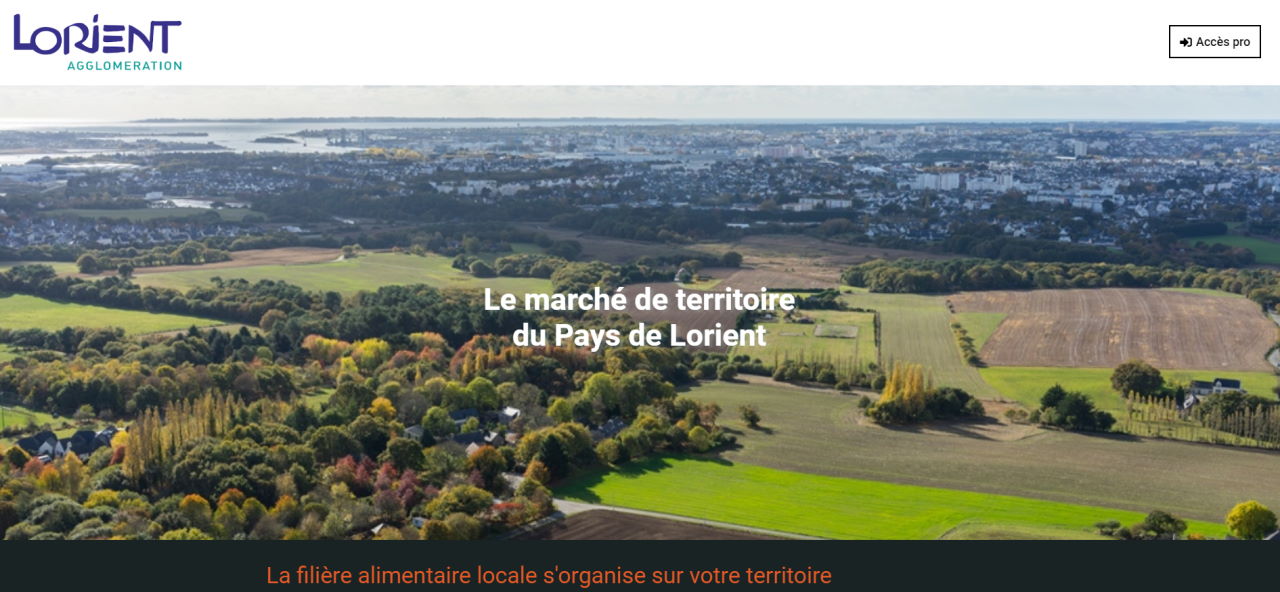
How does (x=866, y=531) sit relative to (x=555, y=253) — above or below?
below

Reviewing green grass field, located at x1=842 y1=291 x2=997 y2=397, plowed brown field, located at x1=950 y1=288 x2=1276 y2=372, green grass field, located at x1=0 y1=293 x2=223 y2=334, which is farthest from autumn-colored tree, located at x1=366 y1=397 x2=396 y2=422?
plowed brown field, located at x1=950 y1=288 x2=1276 y2=372

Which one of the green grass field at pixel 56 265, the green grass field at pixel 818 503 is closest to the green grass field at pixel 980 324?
Answer: the green grass field at pixel 818 503

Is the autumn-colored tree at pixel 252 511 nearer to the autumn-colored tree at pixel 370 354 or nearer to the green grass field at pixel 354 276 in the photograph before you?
the autumn-colored tree at pixel 370 354

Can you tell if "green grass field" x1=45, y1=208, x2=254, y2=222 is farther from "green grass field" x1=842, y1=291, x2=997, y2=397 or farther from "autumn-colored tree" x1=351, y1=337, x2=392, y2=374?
"green grass field" x1=842, y1=291, x2=997, y2=397

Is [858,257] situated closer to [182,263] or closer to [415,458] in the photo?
[182,263]

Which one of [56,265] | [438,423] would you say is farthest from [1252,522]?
[56,265]
